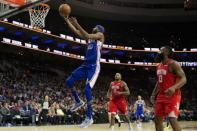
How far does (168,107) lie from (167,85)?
435 millimetres

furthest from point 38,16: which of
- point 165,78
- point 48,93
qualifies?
point 165,78

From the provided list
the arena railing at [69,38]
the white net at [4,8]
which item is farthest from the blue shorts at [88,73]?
the arena railing at [69,38]

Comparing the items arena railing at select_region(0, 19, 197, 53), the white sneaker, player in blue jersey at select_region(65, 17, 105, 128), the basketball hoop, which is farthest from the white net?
arena railing at select_region(0, 19, 197, 53)

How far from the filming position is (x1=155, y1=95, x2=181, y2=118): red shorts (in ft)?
23.7

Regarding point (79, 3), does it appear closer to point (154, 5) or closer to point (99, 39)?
point (154, 5)

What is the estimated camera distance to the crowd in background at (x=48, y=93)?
66.9 ft

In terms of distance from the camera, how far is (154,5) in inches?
1599

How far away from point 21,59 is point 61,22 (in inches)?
228

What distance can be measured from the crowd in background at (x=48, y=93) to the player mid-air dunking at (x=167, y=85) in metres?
12.2

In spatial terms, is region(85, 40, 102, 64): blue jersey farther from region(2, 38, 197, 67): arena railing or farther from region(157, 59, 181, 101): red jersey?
region(2, 38, 197, 67): arena railing

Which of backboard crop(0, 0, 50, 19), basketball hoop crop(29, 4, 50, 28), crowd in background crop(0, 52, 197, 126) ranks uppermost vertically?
basketball hoop crop(29, 4, 50, 28)

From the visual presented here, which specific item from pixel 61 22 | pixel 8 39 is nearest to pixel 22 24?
pixel 8 39

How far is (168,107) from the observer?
725 cm

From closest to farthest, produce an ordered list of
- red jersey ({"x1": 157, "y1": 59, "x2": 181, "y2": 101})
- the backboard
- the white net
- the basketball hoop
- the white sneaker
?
red jersey ({"x1": 157, "y1": 59, "x2": 181, "y2": 101}), the white sneaker, the backboard, the white net, the basketball hoop
